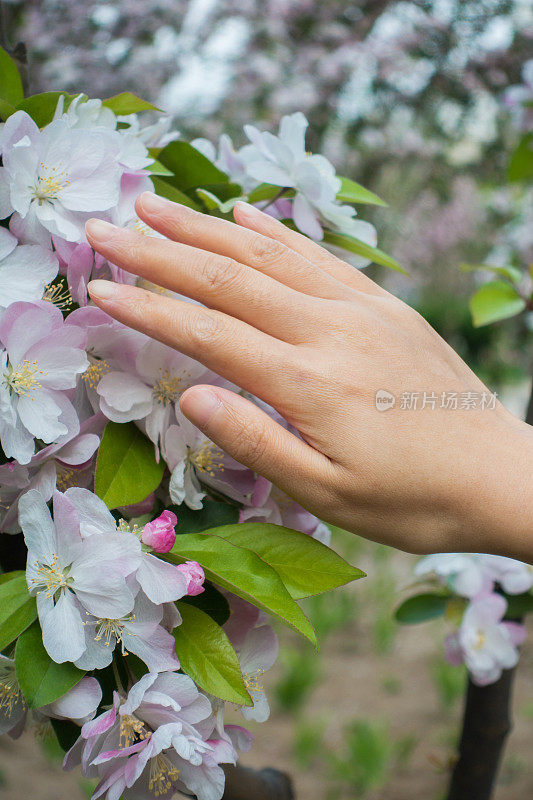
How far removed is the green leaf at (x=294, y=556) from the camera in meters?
0.61

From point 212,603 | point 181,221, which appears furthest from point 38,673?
point 181,221

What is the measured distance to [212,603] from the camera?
62 centimetres

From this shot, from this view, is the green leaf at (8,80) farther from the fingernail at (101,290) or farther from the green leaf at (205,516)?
the green leaf at (205,516)

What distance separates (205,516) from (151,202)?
0.96 feet

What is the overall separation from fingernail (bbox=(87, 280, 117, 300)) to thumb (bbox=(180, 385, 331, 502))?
0.10m

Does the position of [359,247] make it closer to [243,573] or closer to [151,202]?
[151,202]

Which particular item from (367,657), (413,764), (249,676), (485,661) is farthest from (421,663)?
(249,676)

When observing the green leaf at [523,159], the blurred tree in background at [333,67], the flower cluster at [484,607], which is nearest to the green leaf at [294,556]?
the flower cluster at [484,607]

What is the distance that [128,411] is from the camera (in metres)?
0.61

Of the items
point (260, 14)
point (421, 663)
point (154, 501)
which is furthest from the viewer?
point (260, 14)

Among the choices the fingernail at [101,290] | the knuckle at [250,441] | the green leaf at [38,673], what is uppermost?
the fingernail at [101,290]

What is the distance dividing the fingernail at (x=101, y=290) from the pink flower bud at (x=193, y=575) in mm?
226

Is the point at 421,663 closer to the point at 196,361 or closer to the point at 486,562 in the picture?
the point at 486,562

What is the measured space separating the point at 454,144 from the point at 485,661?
4.38 metres
